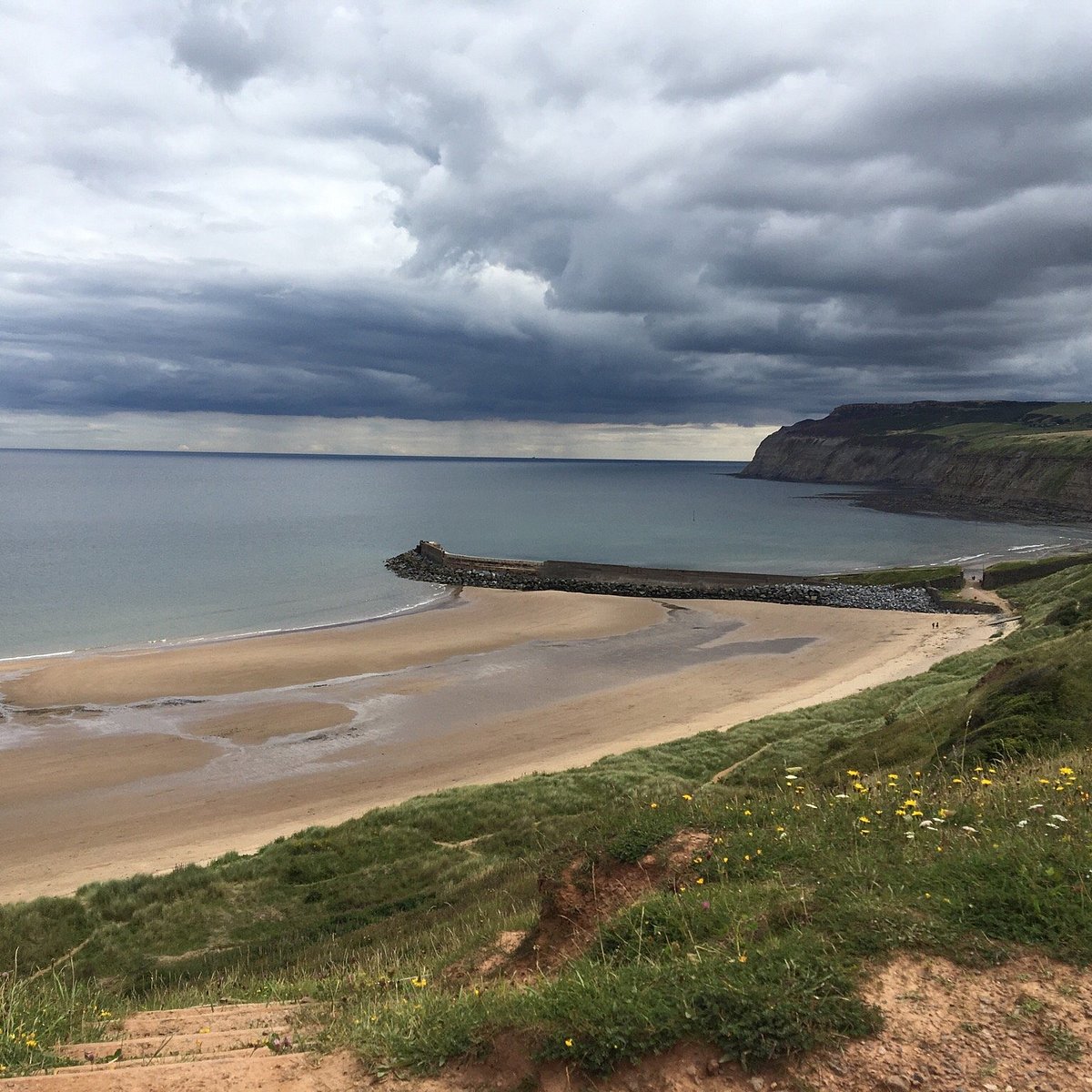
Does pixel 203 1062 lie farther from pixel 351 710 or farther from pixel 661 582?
pixel 661 582

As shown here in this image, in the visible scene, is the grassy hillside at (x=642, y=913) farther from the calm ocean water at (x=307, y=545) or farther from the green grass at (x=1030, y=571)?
the green grass at (x=1030, y=571)

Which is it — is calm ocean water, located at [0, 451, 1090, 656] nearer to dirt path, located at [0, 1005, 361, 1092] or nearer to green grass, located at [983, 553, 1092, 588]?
green grass, located at [983, 553, 1092, 588]

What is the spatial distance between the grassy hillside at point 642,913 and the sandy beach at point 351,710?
19.5 ft

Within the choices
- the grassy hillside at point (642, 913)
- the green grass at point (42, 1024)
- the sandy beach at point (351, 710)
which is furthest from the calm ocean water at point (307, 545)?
the green grass at point (42, 1024)

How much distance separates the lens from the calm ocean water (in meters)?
52.8

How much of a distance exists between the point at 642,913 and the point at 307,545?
295ft

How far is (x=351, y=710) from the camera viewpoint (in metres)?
32.1

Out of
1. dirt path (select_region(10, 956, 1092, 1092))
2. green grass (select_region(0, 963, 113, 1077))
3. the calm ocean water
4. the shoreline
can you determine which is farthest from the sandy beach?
dirt path (select_region(10, 956, 1092, 1092))

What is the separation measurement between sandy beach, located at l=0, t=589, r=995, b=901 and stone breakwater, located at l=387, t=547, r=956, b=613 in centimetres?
495

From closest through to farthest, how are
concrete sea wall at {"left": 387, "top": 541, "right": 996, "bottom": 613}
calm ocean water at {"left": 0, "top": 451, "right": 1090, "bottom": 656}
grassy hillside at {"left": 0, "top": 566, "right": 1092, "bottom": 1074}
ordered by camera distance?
1. grassy hillside at {"left": 0, "top": 566, "right": 1092, "bottom": 1074}
2. calm ocean water at {"left": 0, "top": 451, "right": 1090, "bottom": 656}
3. concrete sea wall at {"left": 387, "top": 541, "right": 996, "bottom": 613}

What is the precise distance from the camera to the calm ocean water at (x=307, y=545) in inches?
2080

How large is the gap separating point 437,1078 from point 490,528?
113146mm

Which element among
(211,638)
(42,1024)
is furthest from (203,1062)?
(211,638)

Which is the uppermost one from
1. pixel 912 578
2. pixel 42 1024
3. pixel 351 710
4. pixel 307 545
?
pixel 42 1024
